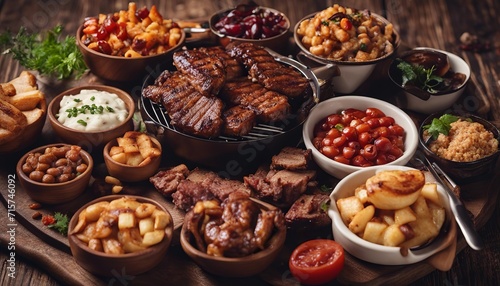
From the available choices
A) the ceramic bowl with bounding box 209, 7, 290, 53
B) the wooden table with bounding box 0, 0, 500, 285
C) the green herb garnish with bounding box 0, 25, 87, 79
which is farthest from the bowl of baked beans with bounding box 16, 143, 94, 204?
the ceramic bowl with bounding box 209, 7, 290, 53

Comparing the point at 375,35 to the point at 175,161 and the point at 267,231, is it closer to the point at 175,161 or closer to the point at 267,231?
the point at 175,161

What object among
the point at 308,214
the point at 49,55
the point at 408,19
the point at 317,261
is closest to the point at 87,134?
the point at 49,55

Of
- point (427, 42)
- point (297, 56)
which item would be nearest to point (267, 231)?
point (297, 56)

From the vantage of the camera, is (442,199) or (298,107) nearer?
(442,199)

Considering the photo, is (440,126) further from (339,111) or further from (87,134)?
(87,134)

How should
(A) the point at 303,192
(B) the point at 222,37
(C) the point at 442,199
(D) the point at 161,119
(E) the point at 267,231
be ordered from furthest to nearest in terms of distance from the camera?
1. (B) the point at 222,37
2. (D) the point at 161,119
3. (A) the point at 303,192
4. (C) the point at 442,199
5. (E) the point at 267,231

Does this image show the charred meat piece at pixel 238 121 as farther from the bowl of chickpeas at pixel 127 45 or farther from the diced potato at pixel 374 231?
the diced potato at pixel 374 231
